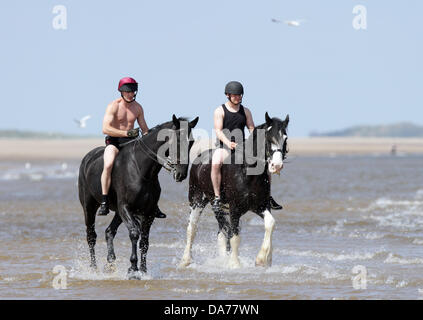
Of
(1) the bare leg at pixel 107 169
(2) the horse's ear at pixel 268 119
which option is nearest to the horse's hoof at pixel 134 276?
(1) the bare leg at pixel 107 169

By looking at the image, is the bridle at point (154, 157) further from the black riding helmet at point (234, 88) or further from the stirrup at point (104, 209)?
the black riding helmet at point (234, 88)

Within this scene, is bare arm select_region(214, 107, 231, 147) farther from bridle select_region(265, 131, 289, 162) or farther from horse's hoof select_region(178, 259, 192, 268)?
horse's hoof select_region(178, 259, 192, 268)

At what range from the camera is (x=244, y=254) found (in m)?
15.1

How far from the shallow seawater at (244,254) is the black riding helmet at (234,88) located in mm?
2647

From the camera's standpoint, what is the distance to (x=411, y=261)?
13.9 metres

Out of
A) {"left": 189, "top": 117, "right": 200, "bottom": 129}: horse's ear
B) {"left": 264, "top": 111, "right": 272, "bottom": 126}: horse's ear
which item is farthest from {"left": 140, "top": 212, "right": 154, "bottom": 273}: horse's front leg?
{"left": 264, "top": 111, "right": 272, "bottom": 126}: horse's ear

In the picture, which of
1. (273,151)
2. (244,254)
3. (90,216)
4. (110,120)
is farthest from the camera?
(244,254)

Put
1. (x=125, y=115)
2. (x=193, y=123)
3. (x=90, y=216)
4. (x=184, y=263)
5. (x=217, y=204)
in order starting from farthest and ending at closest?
(x=184, y=263) < (x=90, y=216) < (x=217, y=204) < (x=125, y=115) < (x=193, y=123)

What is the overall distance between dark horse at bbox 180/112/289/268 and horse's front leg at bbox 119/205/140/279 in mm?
1687

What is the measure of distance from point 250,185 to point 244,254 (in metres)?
2.74

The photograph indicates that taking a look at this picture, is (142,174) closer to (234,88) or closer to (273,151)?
(273,151)

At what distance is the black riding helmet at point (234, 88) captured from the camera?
1315cm

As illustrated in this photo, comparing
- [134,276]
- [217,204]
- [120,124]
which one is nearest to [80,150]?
[217,204]

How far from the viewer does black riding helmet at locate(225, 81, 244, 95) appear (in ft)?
43.1
